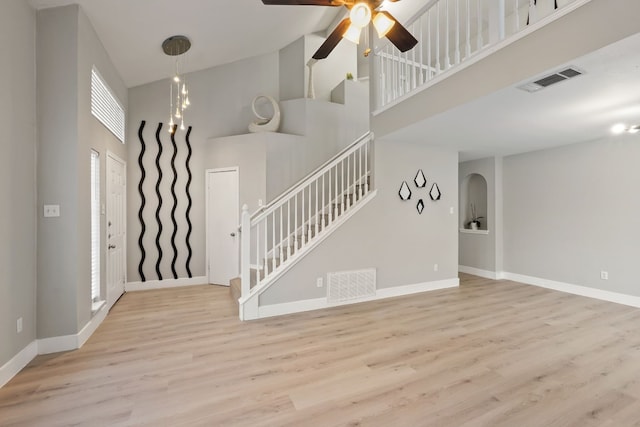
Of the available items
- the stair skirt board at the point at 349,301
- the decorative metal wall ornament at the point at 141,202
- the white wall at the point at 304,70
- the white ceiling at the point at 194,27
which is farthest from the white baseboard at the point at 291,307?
the white wall at the point at 304,70

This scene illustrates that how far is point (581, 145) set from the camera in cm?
485

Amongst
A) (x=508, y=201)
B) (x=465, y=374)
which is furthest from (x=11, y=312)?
(x=508, y=201)

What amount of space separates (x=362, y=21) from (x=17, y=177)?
3.12 meters

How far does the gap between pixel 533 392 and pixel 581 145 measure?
14.4ft

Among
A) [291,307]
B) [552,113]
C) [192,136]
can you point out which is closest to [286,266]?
[291,307]

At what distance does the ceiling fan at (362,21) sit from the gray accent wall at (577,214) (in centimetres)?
403

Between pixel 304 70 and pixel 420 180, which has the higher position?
pixel 304 70

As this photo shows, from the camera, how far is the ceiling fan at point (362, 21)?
2.33 metres

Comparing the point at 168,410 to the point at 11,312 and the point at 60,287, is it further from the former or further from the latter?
the point at 60,287

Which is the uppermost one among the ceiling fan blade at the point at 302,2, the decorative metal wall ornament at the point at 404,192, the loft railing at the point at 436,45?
the loft railing at the point at 436,45

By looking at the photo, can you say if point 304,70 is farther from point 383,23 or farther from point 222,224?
point 383,23

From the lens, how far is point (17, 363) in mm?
2531

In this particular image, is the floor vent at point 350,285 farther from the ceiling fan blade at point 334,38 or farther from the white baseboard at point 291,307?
the ceiling fan blade at point 334,38

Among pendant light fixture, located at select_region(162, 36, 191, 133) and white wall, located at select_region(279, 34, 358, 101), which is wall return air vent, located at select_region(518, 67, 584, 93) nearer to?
pendant light fixture, located at select_region(162, 36, 191, 133)
